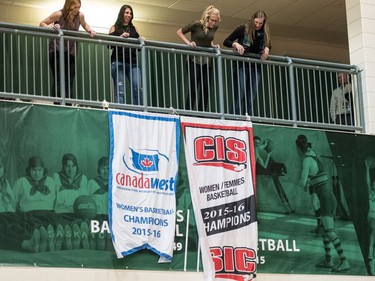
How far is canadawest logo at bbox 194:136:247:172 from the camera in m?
16.1

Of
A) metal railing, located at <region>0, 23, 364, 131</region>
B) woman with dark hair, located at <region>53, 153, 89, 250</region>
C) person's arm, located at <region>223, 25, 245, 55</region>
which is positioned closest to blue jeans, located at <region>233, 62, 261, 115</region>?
metal railing, located at <region>0, 23, 364, 131</region>

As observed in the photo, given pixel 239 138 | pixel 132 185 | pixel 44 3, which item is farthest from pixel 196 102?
pixel 44 3

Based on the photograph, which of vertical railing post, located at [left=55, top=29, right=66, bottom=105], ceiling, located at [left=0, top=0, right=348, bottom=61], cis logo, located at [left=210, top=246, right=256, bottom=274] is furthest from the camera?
ceiling, located at [left=0, top=0, right=348, bottom=61]

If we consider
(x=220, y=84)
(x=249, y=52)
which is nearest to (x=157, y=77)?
(x=220, y=84)

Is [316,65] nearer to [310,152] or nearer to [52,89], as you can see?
[310,152]

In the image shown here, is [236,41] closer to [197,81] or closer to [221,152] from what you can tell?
[197,81]

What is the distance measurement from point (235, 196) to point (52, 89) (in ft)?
11.1

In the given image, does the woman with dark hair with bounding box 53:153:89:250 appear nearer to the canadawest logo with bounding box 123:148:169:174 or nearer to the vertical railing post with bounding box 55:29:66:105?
the canadawest logo with bounding box 123:148:169:174

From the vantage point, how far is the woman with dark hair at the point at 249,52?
1697cm

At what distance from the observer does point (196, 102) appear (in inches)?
650

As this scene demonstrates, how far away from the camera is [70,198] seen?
14758 mm

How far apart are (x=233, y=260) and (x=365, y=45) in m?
5.12

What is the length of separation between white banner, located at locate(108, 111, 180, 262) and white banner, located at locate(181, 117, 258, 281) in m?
0.41

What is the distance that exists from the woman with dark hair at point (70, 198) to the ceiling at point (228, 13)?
6.42 metres
